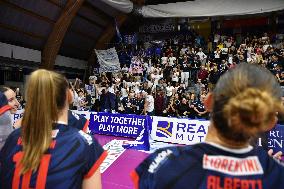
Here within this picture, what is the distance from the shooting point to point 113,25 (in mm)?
24547

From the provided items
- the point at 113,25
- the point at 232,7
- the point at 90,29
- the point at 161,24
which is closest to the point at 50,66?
the point at 90,29

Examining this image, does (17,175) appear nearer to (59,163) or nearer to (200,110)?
(59,163)

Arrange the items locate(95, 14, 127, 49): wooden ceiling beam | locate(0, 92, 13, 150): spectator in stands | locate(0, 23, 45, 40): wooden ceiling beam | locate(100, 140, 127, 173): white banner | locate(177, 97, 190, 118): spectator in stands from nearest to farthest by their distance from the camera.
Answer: locate(0, 92, 13, 150): spectator in stands
locate(100, 140, 127, 173): white banner
locate(177, 97, 190, 118): spectator in stands
locate(0, 23, 45, 40): wooden ceiling beam
locate(95, 14, 127, 49): wooden ceiling beam

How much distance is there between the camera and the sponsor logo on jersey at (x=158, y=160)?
1.31m

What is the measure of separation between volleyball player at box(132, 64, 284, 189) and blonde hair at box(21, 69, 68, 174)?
26.8 inches

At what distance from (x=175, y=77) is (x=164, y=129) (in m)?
7.69

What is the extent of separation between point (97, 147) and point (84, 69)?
2487 centimetres

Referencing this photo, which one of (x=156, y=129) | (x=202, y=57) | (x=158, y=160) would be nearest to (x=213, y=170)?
(x=158, y=160)

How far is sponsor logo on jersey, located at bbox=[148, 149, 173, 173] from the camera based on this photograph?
1314 mm

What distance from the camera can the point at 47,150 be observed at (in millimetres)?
1647

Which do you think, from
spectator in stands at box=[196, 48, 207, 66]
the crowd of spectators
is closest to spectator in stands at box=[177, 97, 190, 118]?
the crowd of spectators

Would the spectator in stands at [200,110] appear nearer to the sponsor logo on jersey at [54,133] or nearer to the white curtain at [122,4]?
the white curtain at [122,4]

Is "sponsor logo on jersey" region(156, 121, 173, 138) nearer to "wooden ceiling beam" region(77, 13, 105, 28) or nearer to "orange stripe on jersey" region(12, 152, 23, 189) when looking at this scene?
"orange stripe on jersey" region(12, 152, 23, 189)

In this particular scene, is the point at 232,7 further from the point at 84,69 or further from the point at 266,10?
the point at 84,69
